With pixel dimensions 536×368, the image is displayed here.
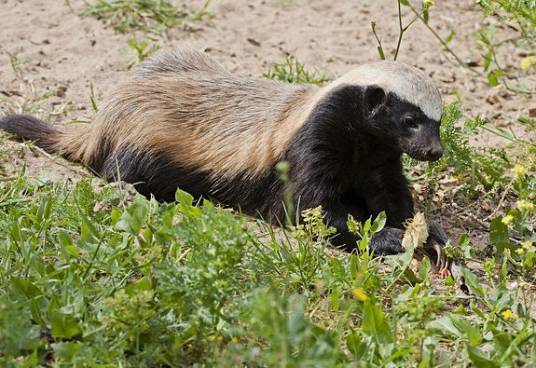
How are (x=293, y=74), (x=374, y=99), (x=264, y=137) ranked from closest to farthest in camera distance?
1. (x=374, y=99)
2. (x=264, y=137)
3. (x=293, y=74)

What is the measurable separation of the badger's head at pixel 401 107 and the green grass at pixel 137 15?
2680 millimetres

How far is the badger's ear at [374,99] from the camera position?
5.22 metres

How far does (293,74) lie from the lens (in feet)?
23.0

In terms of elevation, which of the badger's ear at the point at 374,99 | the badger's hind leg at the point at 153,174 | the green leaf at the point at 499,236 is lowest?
the badger's hind leg at the point at 153,174

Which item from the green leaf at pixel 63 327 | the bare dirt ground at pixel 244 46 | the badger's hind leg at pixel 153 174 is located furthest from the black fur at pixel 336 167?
the green leaf at pixel 63 327

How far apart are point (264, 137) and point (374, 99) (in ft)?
2.41

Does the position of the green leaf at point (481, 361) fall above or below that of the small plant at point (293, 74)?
below

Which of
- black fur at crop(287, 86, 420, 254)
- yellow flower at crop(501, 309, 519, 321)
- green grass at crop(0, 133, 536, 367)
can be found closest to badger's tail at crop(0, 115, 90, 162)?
green grass at crop(0, 133, 536, 367)

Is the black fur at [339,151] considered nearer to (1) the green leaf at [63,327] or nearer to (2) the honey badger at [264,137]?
(2) the honey badger at [264,137]

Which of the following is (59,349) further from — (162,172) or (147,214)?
(162,172)

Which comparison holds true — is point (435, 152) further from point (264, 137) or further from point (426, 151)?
point (264, 137)

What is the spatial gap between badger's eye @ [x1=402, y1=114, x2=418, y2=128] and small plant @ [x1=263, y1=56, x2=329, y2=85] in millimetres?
1729

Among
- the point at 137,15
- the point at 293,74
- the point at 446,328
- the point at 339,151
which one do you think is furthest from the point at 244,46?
the point at 446,328

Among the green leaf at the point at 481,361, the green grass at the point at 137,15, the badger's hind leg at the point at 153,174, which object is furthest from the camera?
the green grass at the point at 137,15
